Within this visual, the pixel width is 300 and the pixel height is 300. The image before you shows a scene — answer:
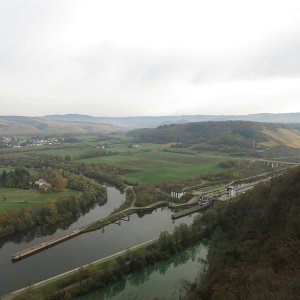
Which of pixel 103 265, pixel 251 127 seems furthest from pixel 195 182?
pixel 251 127

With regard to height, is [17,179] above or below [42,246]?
above

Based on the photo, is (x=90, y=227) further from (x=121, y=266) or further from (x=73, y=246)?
(x=121, y=266)

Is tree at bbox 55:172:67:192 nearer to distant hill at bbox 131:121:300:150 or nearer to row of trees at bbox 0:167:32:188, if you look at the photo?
row of trees at bbox 0:167:32:188

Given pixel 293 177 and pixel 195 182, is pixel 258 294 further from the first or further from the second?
pixel 195 182

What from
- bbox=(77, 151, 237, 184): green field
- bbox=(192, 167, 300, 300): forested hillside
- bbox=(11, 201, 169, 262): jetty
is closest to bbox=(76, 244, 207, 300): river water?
bbox=(192, 167, 300, 300): forested hillside

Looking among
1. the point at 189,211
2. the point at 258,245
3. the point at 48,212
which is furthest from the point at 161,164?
the point at 258,245

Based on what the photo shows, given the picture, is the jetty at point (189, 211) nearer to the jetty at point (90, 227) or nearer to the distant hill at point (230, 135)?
the jetty at point (90, 227)
